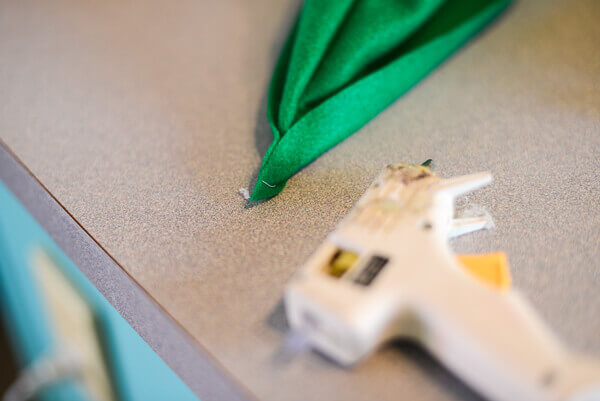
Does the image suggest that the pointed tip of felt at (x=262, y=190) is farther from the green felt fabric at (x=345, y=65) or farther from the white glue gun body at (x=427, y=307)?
the white glue gun body at (x=427, y=307)

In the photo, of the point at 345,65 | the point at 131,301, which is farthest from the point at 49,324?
the point at 345,65

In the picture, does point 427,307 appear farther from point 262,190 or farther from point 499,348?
point 262,190

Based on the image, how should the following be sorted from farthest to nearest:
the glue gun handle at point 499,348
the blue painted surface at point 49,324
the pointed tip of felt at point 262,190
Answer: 1. the blue painted surface at point 49,324
2. the pointed tip of felt at point 262,190
3. the glue gun handle at point 499,348

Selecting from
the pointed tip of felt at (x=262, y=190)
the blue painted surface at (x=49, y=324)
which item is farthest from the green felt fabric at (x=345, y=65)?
the blue painted surface at (x=49, y=324)

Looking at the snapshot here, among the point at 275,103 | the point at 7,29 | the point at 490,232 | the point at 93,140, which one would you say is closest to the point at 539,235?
the point at 490,232

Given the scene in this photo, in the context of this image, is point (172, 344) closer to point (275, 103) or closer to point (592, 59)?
point (275, 103)

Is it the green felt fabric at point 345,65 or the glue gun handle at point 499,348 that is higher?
the green felt fabric at point 345,65

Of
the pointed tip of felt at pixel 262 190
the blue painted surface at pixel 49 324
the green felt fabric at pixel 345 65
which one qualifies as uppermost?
the green felt fabric at pixel 345 65
